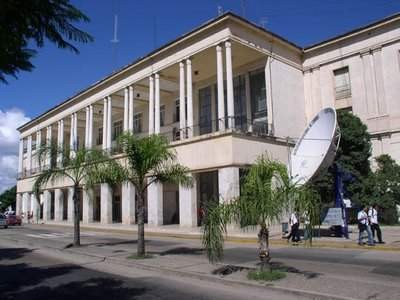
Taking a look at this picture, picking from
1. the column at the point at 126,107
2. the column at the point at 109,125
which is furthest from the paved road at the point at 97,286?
the column at the point at 109,125

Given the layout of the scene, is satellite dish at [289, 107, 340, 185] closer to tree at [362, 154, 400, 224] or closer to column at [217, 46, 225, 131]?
column at [217, 46, 225, 131]

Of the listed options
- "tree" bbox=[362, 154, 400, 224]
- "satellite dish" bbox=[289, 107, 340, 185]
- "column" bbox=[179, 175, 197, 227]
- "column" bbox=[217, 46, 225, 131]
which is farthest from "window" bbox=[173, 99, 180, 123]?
"satellite dish" bbox=[289, 107, 340, 185]

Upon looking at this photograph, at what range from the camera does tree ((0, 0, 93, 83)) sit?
420 centimetres

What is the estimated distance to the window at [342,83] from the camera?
33219 millimetres

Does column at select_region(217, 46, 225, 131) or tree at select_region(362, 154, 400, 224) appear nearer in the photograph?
tree at select_region(362, 154, 400, 224)

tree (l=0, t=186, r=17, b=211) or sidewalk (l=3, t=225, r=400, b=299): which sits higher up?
tree (l=0, t=186, r=17, b=211)

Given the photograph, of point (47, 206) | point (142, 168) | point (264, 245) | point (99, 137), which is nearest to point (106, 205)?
point (99, 137)

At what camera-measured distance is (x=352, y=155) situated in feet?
97.6

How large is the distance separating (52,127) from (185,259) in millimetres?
48011

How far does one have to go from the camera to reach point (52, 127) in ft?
187

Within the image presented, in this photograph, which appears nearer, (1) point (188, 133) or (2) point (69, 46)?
(2) point (69, 46)

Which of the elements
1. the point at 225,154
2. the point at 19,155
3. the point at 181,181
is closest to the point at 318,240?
the point at 181,181

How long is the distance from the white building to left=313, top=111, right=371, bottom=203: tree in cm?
149

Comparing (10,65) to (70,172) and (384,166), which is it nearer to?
(70,172)
